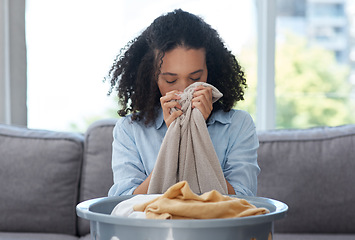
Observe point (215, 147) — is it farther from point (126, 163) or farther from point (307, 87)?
point (307, 87)

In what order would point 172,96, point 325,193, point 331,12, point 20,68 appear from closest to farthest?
point 172,96 → point 325,193 → point 20,68 → point 331,12

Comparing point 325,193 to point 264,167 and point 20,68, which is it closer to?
point 264,167

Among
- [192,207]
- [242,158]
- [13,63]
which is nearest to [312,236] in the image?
[242,158]

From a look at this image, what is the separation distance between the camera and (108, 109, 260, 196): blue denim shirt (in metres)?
1.17

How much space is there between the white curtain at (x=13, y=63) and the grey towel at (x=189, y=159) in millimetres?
1628

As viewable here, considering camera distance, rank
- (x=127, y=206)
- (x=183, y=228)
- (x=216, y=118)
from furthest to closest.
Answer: (x=216, y=118) → (x=127, y=206) → (x=183, y=228)

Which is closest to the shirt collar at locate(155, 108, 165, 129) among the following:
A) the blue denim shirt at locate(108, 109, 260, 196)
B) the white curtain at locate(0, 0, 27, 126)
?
the blue denim shirt at locate(108, 109, 260, 196)

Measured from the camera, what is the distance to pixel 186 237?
0.64m

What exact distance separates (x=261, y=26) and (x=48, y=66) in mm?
1171

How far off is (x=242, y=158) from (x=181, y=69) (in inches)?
10.7

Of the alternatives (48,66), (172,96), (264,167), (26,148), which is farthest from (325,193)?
(48,66)

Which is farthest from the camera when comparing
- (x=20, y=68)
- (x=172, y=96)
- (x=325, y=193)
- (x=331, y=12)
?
(x=331, y=12)

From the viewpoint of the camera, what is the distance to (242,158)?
1209mm

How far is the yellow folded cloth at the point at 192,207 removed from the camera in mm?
677
